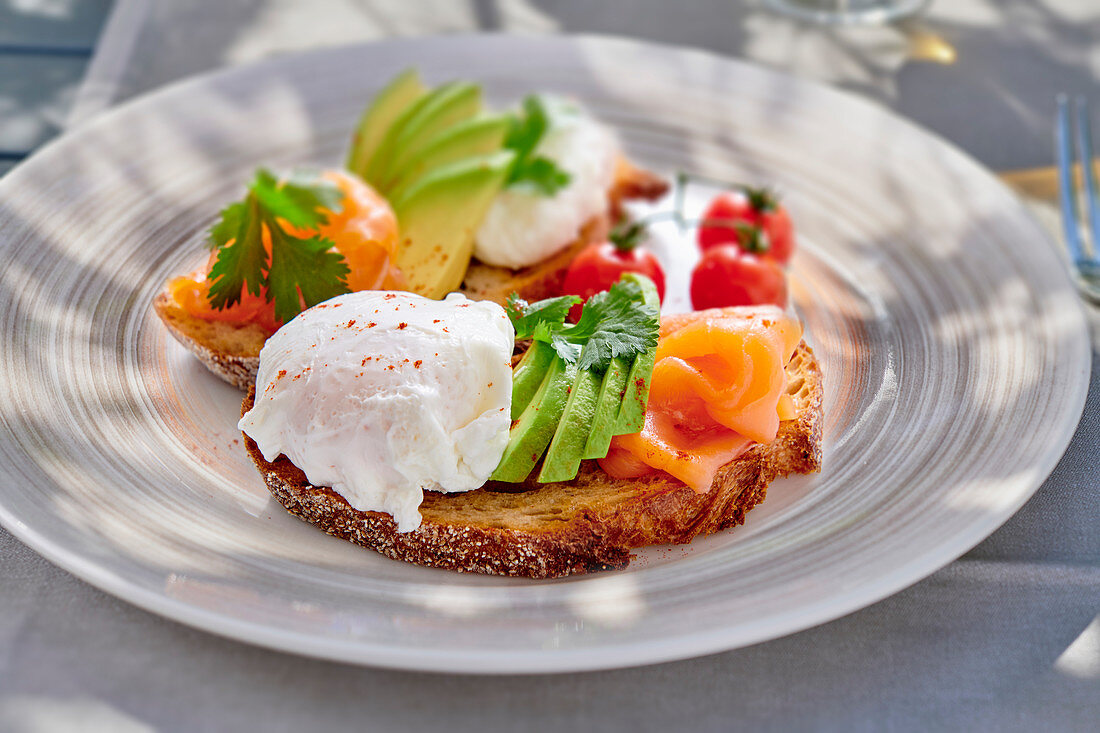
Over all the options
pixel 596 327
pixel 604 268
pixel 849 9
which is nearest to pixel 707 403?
pixel 596 327

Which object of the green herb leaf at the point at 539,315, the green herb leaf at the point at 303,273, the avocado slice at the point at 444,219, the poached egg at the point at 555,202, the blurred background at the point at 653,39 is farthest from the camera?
the blurred background at the point at 653,39

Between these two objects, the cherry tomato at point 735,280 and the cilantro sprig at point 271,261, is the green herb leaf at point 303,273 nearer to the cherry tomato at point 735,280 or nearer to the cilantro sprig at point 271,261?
the cilantro sprig at point 271,261

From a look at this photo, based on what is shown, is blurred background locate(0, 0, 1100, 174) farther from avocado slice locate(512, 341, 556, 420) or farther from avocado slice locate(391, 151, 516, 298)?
avocado slice locate(512, 341, 556, 420)

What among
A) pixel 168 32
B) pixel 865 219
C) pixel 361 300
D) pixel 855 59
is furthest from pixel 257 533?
pixel 855 59

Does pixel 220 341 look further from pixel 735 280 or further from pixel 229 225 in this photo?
pixel 735 280

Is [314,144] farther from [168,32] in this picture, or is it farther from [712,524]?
[712,524]

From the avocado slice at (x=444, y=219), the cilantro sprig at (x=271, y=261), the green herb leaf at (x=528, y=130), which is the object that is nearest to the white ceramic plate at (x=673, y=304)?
the cilantro sprig at (x=271, y=261)
